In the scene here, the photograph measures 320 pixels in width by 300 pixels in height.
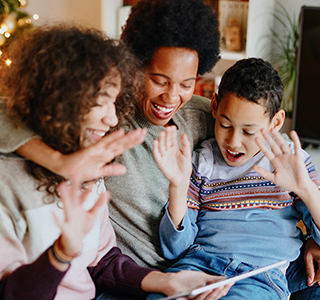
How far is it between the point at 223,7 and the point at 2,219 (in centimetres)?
215

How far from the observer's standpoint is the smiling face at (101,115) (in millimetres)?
872

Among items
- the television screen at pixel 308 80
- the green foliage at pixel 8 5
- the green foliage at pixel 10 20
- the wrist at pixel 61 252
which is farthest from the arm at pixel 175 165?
the television screen at pixel 308 80

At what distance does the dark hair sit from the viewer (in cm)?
121

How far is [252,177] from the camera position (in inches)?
50.1

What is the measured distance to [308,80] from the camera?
2.49 meters

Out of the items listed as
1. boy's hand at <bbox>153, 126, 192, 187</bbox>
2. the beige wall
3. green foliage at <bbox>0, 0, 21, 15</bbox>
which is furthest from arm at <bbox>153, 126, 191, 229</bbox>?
the beige wall

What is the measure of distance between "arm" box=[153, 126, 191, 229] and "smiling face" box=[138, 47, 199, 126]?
15cm

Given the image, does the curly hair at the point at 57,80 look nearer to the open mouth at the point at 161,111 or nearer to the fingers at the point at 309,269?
the open mouth at the point at 161,111

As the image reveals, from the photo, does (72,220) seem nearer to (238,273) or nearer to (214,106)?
(238,273)

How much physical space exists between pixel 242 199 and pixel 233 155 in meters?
0.15

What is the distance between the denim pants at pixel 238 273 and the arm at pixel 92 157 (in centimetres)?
49

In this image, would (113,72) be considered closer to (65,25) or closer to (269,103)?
(65,25)

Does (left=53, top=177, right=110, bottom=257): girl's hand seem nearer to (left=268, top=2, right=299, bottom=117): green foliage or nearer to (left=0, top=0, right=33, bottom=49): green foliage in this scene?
(left=0, top=0, right=33, bottom=49): green foliage

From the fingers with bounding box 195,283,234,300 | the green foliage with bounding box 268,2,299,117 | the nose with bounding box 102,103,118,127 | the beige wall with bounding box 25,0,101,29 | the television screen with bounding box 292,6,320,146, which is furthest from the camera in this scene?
the beige wall with bounding box 25,0,101,29
